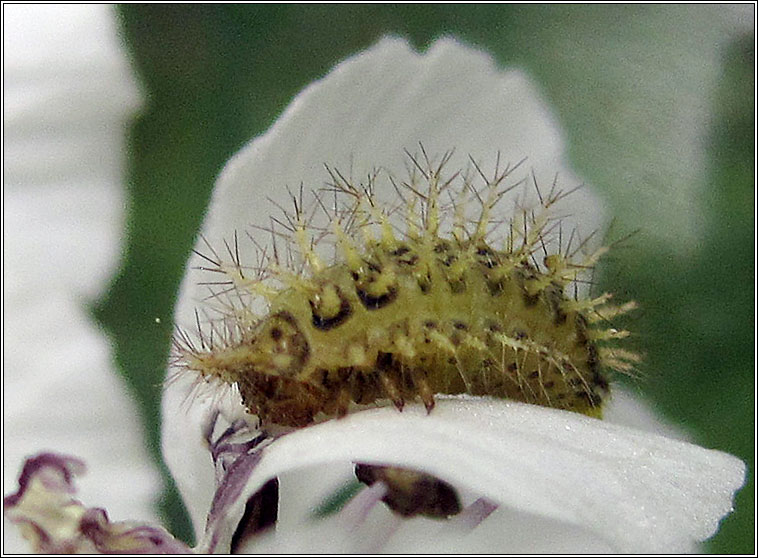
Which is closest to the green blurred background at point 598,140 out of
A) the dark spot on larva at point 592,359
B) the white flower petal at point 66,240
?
the white flower petal at point 66,240

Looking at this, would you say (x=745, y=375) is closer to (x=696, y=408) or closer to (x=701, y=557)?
(x=696, y=408)

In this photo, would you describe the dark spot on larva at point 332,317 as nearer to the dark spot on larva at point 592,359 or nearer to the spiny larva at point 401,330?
the spiny larva at point 401,330

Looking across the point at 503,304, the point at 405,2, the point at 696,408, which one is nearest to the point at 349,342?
the point at 503,304

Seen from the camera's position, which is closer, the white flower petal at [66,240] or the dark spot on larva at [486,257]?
the dark spot on larva at [486,257]

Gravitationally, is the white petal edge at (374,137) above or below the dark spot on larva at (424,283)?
above

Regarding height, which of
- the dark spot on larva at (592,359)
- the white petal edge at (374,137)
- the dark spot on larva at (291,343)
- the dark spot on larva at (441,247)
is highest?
the white petal edge at (374,137)

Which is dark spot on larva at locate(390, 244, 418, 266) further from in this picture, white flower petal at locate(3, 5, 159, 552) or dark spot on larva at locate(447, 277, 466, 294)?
white flower petal at locate(3, 5, 159, 552)
